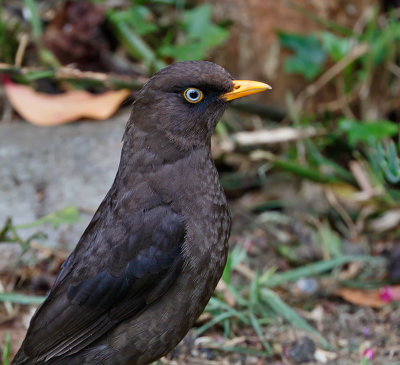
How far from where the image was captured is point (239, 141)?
5.96m

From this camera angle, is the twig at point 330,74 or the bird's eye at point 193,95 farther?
the twig at point 330,74

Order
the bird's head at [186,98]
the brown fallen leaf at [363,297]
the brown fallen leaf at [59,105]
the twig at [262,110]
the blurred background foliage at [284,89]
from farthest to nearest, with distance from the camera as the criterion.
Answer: the twig at [262,110], the brown fallen leaf at [59,105], the blurred background foliage at [284,89], the brown fallen leaf at [363,297], the bird's head at [186,98]

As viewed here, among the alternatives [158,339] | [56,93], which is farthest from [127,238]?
[56,93]

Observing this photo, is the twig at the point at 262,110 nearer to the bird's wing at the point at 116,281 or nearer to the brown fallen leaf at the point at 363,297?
the brown fallen leaf at the point at 363,297

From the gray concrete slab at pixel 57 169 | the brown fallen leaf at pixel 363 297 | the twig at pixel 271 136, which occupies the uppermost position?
the twig at pixel 271 136

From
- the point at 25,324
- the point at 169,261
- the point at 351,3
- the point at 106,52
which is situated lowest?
the point at 25,324

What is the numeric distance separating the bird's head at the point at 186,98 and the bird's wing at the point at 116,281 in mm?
395

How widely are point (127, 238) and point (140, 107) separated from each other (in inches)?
25.4

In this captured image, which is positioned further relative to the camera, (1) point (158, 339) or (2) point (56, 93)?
(2) point (56, 93)

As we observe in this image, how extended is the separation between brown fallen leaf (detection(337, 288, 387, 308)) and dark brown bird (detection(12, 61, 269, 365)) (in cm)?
159

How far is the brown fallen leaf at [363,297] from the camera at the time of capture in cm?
492

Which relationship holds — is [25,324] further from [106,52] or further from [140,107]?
[106,52]

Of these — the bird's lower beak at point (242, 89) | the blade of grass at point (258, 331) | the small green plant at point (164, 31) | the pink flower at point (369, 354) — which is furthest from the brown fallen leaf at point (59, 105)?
the pink flower at point (369, 354)

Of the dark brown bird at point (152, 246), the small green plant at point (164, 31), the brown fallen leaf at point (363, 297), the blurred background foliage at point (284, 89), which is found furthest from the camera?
the small green plant at point (164, 31)
